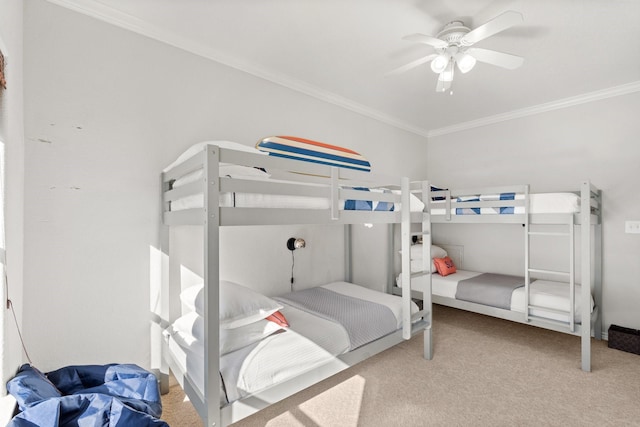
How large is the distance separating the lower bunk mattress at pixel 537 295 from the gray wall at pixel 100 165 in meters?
2.23

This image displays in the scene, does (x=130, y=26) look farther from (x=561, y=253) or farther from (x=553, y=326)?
(x=561, y=253)

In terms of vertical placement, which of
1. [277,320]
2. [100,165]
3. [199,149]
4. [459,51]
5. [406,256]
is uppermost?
[459,51]

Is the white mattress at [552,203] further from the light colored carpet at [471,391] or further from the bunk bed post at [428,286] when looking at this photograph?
the light colored carpet at [471,391]

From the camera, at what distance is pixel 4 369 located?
118 cm

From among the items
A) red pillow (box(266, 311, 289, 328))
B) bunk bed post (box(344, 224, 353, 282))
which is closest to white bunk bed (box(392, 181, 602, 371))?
bunk bed post (box(344, 224, 353, 282))

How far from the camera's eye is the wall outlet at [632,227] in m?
2.97

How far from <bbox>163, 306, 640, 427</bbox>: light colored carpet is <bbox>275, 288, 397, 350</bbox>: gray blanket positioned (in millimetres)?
426

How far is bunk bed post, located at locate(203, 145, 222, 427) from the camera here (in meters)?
1.29

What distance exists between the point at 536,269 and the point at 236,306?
2.89 meters

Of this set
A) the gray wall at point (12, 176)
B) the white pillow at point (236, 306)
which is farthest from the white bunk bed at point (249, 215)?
the gray wall at point (12, 176)

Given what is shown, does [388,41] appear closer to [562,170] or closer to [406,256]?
[406,256]

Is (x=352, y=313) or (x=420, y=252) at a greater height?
(x=420, y=252)

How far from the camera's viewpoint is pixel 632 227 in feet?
9.82

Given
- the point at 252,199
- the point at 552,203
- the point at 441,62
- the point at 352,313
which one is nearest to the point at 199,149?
the point at 252,199
